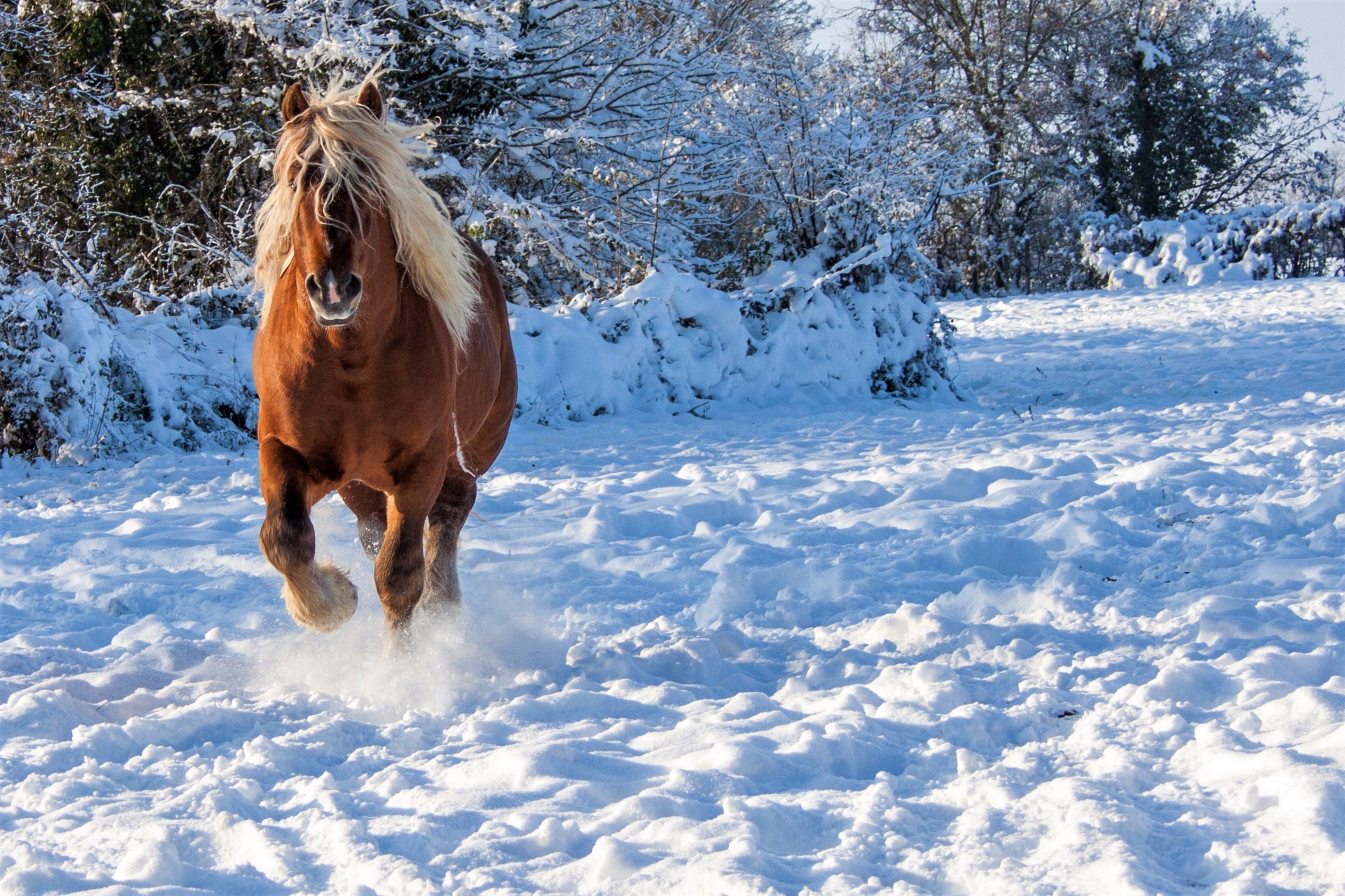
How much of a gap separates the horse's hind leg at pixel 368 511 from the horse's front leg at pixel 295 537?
865 millimetres

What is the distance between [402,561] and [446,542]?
29.4 inches

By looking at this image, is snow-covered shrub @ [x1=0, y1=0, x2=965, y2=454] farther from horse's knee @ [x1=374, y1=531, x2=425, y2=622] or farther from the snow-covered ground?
horse's knee @ [x1=374, y1=531, x2=425, y2=622]

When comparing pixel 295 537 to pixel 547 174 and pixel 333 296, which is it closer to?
pixel 333 296

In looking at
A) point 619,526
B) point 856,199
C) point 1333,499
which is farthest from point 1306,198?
point 619,526

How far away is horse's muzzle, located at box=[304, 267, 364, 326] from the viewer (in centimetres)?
283

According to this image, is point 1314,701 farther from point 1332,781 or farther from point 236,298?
point 236,298

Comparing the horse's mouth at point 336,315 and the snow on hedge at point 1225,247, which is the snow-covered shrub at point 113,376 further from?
the snow on hedge at point 1225,247

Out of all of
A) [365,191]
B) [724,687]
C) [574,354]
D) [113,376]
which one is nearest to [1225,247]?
[574,354]

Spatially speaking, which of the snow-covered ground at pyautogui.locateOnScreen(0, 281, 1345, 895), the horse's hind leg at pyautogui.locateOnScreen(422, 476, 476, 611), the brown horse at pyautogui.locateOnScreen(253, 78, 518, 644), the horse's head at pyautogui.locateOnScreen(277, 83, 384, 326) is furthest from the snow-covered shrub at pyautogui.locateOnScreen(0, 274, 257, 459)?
the horse's head at pyautogui.locateOnScreen(277, 83, 384, 326)

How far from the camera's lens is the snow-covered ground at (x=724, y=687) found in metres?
2.16

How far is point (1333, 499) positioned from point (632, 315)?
551 cm

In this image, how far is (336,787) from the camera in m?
2.53

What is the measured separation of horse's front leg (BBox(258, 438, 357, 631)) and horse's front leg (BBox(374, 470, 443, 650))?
0.16 m

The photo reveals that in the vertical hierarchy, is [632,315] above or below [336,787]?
above
